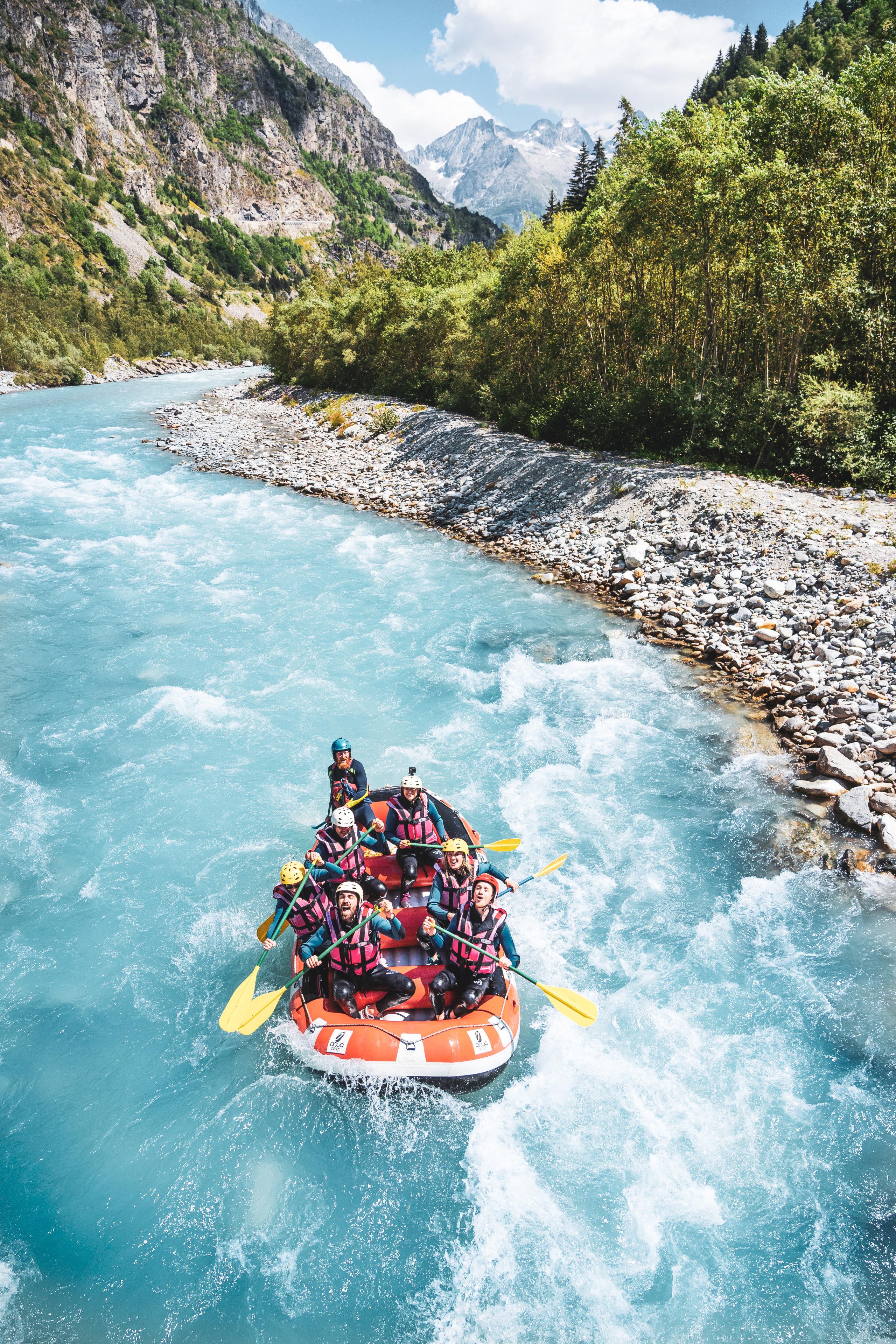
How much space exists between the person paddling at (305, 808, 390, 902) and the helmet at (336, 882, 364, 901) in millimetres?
639

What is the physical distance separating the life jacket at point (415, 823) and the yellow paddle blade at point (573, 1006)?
2.08m

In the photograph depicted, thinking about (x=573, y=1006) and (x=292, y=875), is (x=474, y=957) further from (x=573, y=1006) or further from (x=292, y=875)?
(x=292, y=875)

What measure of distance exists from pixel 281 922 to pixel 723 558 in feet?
39.5

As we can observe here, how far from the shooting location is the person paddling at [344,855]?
7227 millimetres

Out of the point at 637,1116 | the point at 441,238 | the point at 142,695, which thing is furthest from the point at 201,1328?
the point at 441,238

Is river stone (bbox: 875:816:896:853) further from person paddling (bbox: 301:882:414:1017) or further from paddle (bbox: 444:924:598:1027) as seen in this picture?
person paddling (bbox: 301:882:414:1017)

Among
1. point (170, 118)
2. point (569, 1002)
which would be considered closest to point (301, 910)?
point (569, 1002)

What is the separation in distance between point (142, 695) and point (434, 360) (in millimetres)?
26098

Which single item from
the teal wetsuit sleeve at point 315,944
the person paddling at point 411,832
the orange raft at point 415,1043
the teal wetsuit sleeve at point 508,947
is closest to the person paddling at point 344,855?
the person paddling at point 411,832

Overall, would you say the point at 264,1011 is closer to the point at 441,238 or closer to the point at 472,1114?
the point at 472,1114

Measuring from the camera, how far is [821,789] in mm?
9094

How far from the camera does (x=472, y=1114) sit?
589 centimetres

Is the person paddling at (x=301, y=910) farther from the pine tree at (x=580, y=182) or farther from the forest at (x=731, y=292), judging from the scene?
the pine tree at (x=580, y=182)

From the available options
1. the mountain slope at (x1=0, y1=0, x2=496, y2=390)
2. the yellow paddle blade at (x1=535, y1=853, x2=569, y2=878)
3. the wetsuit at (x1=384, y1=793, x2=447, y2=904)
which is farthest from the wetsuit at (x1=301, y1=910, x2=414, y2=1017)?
the mountain slope at (x1=0, y1=0, x2=496, y2=390)
